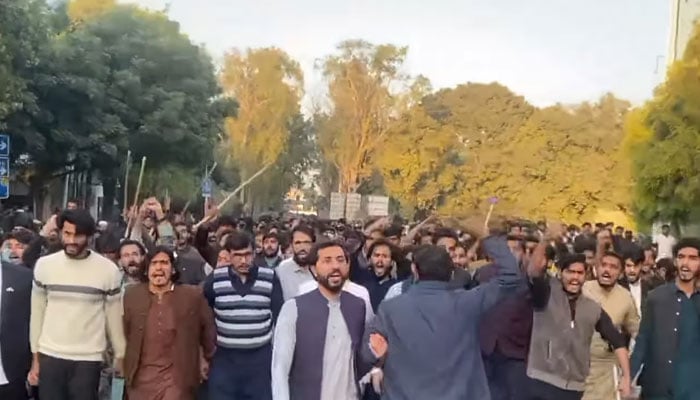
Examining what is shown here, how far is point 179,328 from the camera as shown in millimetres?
8070

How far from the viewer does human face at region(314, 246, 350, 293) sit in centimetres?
670

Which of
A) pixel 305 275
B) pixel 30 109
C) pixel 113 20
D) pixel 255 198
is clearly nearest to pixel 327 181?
pixel 255 198

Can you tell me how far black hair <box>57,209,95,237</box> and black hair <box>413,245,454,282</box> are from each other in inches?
111

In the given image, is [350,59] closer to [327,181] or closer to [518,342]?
[327,181]

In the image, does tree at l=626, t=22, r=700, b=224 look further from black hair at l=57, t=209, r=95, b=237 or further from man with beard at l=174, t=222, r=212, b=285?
black hair at l=57, t=209, r=95, b=237

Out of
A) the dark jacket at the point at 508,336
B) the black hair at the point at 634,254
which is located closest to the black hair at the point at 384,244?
the dark jacket at the point at 508,336

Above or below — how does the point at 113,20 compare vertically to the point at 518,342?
above

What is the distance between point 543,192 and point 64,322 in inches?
2039

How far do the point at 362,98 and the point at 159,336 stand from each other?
195ft

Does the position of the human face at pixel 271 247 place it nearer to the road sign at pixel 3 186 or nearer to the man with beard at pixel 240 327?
the man with beard at pixel 240 327

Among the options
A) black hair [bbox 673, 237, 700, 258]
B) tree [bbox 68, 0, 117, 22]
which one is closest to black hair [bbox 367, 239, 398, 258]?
black hair [bbox 673, 237, 700, 258]

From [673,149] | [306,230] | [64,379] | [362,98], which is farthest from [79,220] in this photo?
[362,98]

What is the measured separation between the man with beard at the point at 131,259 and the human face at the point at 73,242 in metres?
1.09

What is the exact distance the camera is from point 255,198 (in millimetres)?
69938
